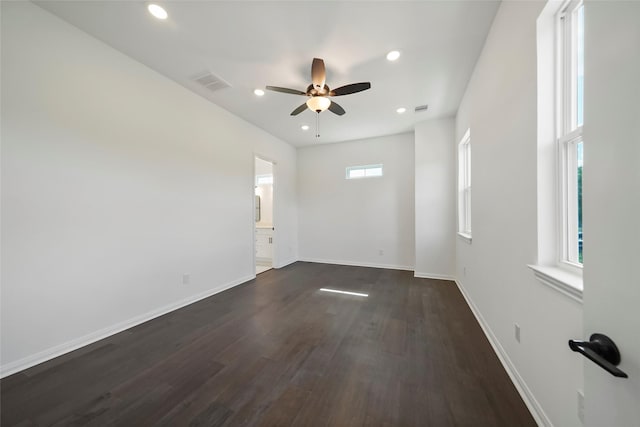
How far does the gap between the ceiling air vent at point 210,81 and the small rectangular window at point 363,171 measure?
323cm

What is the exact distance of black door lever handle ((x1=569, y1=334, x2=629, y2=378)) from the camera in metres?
0.48

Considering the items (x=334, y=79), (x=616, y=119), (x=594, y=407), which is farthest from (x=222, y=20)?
(x=594, y=407)

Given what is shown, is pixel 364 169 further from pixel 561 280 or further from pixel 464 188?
pixel 561 280

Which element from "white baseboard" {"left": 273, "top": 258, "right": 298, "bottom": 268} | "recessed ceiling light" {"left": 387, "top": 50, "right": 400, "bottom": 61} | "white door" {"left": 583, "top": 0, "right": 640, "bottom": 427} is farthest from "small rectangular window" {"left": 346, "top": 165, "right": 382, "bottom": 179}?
"white door" {"left": 583, "top": 0, "right": 640, "bottom": 427}

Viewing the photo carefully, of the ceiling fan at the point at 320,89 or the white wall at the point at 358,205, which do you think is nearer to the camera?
the ceiling fan at the point at 320,89

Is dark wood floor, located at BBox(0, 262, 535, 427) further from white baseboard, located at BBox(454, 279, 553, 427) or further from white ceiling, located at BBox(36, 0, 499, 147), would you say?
white ceiling, located at BBox(36, 0, 499, 147)

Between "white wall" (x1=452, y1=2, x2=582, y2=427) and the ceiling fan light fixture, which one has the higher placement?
the ceiling fan light fixture

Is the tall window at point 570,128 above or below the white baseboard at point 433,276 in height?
above

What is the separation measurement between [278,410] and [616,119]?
200 centimetres

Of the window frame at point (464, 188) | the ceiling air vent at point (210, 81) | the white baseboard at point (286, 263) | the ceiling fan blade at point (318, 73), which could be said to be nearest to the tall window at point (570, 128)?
the ceiling fan blade at point (318, 73)

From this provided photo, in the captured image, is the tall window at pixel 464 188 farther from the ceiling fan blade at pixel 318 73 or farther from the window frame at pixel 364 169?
the ceiling fan blade at pixel 318 73

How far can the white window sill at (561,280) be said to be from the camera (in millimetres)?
1041

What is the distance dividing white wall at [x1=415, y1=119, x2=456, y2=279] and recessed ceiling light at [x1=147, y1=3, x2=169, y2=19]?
13.2ft

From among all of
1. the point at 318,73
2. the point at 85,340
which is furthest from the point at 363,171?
the point at 85,340
